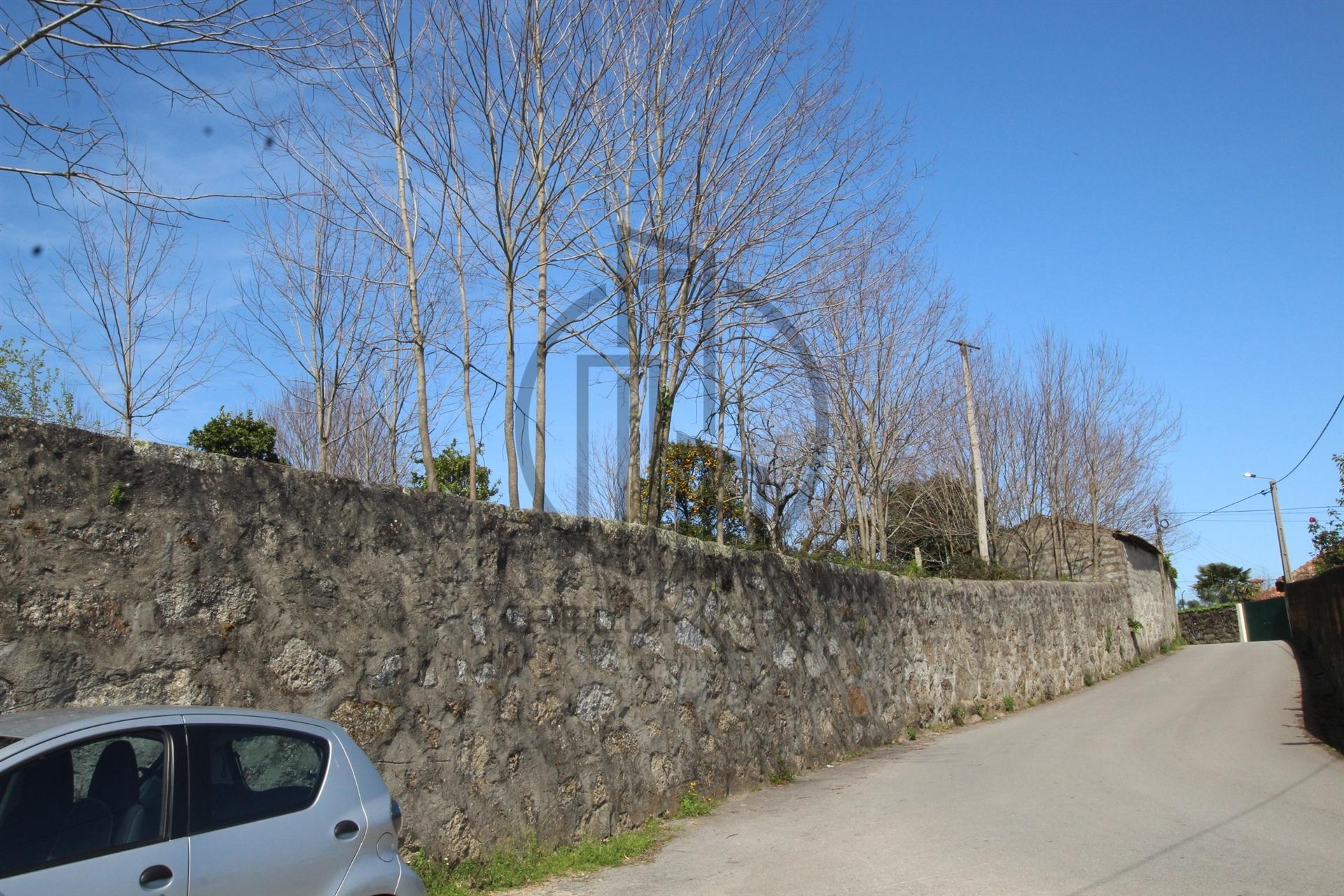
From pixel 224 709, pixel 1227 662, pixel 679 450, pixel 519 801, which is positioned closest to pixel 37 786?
pixel 224 709

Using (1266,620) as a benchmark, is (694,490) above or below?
above

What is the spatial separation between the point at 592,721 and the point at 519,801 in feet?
3.31

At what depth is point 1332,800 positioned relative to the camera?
8.77 m

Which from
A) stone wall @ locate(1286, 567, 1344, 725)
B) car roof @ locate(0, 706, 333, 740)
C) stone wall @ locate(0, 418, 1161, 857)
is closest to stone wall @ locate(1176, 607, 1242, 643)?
stone wall @ locate(1286, 567, 1344, 725)

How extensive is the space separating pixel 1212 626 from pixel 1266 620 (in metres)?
2.27

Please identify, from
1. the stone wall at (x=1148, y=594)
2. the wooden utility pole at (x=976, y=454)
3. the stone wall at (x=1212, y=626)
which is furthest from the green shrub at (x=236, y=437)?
the stone wall at (x=1212, y=626)

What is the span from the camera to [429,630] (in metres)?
6.63

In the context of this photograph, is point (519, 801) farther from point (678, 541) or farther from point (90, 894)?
point (90, 894)

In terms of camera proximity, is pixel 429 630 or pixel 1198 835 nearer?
pixel 429 630

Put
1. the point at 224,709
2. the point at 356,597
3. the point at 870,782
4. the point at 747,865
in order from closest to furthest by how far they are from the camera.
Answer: the point at 224,709 < the point at 356,597 < the point at 747,865 < the point at 870,782

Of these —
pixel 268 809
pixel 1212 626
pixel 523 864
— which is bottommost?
pixel 523 864

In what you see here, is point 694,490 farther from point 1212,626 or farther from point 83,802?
point 1212,626

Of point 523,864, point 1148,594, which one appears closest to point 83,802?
point 523,864

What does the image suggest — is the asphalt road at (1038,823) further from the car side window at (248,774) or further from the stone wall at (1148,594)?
the stone wall at (1148,594)
